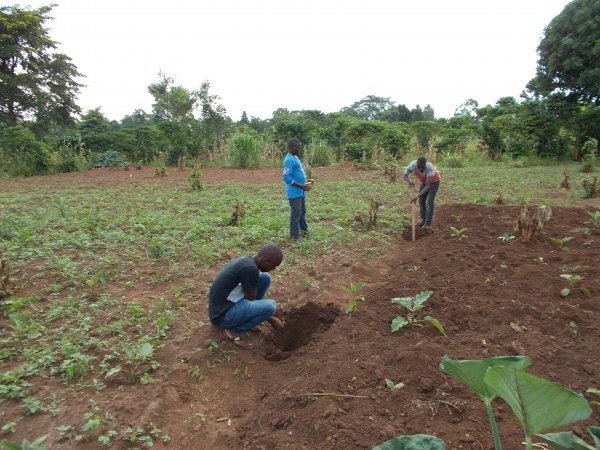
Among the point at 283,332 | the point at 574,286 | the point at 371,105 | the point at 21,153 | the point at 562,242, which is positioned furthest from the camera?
the point at 371,105

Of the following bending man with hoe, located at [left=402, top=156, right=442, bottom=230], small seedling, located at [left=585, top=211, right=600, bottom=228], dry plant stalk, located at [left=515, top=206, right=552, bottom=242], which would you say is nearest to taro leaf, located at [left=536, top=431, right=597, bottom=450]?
dry plant stalk, located at [left=515, top=206, right=552, bottom=242]

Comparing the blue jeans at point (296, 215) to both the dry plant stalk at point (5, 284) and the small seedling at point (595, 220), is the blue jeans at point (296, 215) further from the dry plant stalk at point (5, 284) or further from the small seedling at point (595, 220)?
the small seedling at point (595, 220)

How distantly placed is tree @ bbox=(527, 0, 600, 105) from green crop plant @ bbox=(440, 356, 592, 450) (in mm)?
16873

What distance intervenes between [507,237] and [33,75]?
1925 cm

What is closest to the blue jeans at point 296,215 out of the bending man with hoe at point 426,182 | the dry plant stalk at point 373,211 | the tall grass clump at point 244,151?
the dry plant stalk at point 373,211

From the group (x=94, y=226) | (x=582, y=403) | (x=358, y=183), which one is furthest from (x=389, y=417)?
(x=358, y=183)

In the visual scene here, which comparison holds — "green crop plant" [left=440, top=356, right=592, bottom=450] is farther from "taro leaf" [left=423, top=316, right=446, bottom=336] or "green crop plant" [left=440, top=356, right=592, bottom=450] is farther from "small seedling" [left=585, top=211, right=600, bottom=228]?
"small seedling" [left=585, top=211, right=600, bottom=228]

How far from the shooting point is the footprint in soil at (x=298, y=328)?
371cm

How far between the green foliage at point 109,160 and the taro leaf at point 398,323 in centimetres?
1498

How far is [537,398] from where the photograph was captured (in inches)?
45.1

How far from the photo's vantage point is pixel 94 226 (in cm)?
661

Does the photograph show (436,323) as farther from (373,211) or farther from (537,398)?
(373,211)

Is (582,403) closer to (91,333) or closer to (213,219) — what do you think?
(91,333)

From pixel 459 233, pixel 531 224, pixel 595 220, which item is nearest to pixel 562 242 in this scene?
pixel 531 224
